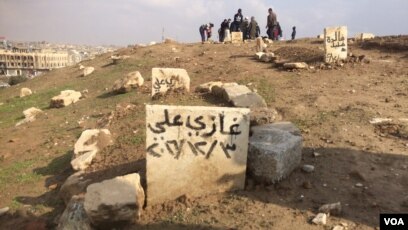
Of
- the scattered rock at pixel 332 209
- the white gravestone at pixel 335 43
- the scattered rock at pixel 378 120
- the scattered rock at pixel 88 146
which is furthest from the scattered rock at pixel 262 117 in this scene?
the white gravestone at pixel 335 43

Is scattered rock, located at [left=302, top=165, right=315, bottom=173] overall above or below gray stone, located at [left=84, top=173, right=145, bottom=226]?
above

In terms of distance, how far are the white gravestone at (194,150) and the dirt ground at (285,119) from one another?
0.56 ft

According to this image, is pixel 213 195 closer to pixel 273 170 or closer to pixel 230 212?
pixel 230 212

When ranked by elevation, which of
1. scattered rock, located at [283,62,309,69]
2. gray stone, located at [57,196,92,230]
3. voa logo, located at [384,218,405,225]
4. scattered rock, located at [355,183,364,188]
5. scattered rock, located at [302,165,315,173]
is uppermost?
scattered rock, located at [283,62,309,69]

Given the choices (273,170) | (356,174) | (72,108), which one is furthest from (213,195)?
(72,108)

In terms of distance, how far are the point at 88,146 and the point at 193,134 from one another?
123 inches

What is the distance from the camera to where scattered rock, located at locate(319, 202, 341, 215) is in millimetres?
4188

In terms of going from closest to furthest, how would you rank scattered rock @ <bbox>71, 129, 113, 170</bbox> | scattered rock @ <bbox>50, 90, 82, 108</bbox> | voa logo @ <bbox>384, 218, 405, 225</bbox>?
1. voa logo @ <bbox>384, 218, 405, 225</bbox>
2. scattered rock @ <bbox>71, 129, 113, 170</bbox>
3. scattered rock @ <bbox>50, 90, 82, 108</bbox>

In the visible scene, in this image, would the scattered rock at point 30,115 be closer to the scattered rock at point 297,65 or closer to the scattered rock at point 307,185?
the scattered rock at point 297,65

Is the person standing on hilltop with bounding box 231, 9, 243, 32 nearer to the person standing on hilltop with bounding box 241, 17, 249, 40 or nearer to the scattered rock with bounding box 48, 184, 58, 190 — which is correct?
the person standing on hilltop with bounding box 241, 17, 249, 40

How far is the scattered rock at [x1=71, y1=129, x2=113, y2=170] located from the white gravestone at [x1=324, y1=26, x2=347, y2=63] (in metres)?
6.42

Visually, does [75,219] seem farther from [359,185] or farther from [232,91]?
[232,91]

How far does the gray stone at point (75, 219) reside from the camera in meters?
4.50

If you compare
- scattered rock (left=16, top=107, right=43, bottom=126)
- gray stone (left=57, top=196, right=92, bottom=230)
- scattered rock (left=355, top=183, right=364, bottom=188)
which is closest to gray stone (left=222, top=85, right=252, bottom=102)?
scattered rock (left=355, top=183, right=364, bottom=188)
